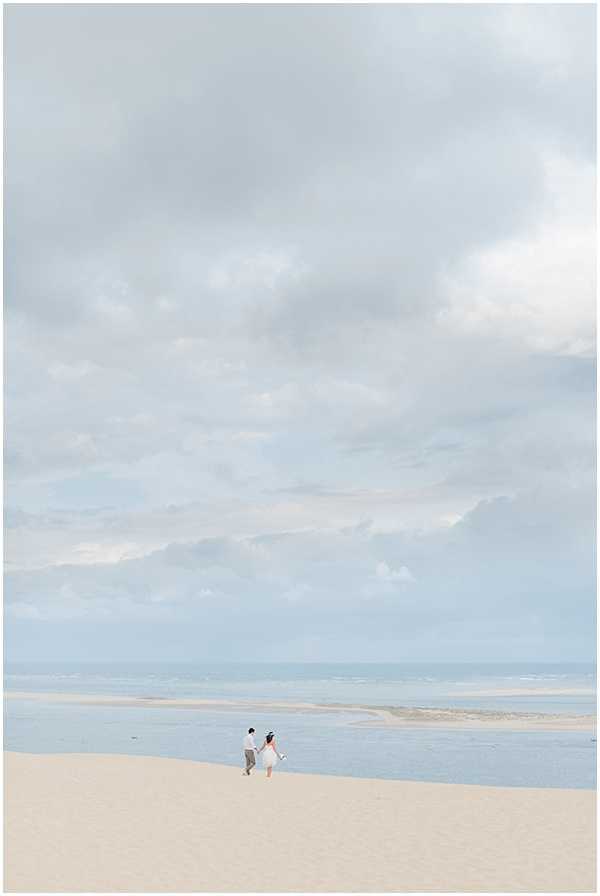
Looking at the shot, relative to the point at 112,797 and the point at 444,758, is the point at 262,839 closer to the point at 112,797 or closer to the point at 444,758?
the point at 112,797

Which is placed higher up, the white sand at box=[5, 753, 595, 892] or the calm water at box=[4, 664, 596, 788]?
the white sand at box=[5, 753, 595, 892]

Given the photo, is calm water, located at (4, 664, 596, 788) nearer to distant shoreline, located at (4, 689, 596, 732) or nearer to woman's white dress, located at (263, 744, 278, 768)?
distant shoreline, located at (4, 689, 596, 732)

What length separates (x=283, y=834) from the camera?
24.1 meters

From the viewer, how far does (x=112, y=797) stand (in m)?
29.2

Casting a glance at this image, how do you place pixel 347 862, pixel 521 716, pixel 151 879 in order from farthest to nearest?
1. pixel 521 716
2. pixel 347 862
3. pixel 151 879

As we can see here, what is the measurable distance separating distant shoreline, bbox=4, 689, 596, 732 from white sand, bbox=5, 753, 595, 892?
1261 inches

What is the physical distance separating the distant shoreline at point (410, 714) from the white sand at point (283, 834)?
32030 mm

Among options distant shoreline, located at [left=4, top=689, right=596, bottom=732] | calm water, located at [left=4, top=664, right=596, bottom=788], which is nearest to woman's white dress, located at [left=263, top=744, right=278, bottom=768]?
calm water, located at [left=4, top=664, right=596, bottom=788]

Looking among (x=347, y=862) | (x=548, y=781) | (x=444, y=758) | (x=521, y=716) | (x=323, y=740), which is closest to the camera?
(x=347, y=862)

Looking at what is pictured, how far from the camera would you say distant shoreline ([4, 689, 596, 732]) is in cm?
6375

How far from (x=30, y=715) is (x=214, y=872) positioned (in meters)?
59.1

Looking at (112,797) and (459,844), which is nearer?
(459,844)

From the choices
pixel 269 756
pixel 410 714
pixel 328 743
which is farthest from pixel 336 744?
pixel 410 714

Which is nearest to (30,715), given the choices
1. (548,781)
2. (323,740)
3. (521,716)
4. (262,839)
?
(323,740)
